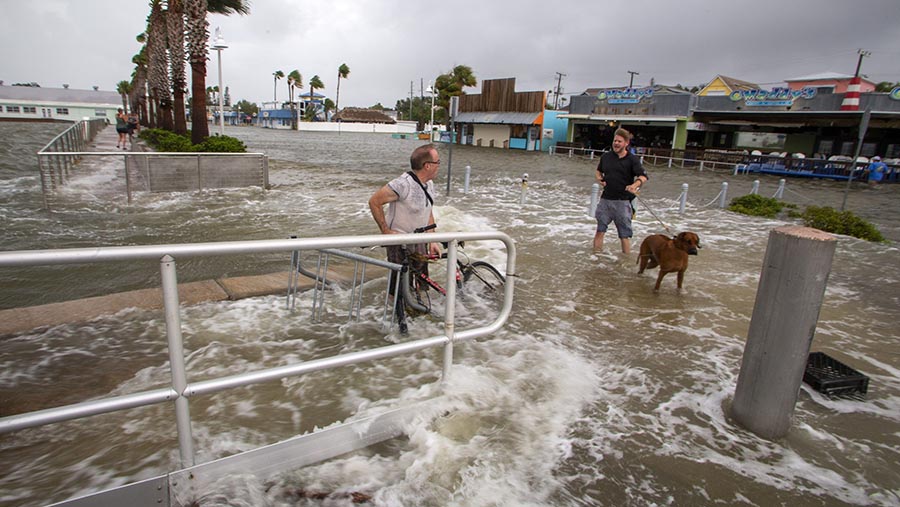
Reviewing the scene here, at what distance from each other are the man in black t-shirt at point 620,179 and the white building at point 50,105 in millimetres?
90133

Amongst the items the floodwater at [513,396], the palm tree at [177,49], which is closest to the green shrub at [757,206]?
the floodwater at [513,396]

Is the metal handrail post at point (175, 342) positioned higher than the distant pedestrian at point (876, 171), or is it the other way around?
the distant pedestrian at point (876, 171)

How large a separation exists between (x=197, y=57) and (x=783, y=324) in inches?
783

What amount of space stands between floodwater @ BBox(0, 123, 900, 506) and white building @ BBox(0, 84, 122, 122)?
296 feet

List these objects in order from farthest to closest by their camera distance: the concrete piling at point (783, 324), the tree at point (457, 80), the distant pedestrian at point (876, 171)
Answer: the tree at point (457, 80) → the distant pedestrian at point (876, 171) → the concrete piling at point (783, 324)

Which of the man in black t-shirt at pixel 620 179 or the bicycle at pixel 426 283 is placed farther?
the man in black t-shirt at pixel 620 179

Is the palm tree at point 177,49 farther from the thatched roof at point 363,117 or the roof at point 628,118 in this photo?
the thatched roof at point 363,117

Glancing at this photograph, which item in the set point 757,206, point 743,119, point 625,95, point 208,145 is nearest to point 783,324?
point 757,206

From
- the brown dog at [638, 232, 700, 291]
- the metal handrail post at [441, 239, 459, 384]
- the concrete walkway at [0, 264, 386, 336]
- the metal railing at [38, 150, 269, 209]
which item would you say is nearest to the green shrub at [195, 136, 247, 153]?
the metal railing at [38, 150, 269, 209]

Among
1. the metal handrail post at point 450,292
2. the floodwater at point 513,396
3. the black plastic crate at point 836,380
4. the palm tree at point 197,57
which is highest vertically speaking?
the palm tree at point 197,57

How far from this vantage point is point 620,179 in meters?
7.21

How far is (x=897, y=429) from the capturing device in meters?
3.53

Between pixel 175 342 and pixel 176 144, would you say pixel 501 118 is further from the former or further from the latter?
pixel 175 342

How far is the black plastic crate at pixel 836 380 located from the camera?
12.7 ft
